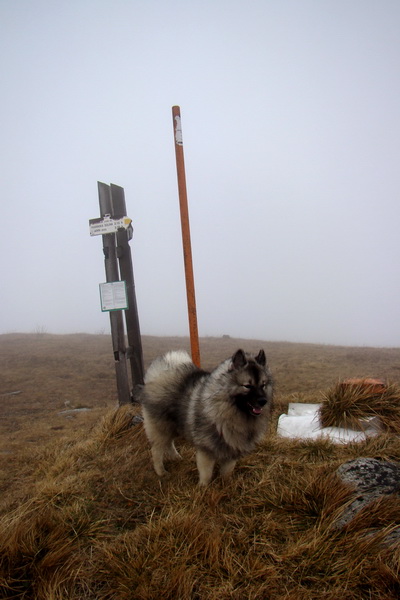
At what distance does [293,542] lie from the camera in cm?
271

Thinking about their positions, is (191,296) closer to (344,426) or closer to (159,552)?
(344,426)

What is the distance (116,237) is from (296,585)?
5673mm

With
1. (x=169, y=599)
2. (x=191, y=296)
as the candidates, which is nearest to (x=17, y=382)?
(x=191, y=296)

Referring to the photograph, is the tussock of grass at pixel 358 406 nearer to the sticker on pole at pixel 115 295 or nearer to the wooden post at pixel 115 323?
the wooden post at pixel 115 323

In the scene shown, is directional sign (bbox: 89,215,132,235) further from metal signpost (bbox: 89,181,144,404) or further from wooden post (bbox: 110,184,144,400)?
wooden post (bbox: 110,184,144,400)

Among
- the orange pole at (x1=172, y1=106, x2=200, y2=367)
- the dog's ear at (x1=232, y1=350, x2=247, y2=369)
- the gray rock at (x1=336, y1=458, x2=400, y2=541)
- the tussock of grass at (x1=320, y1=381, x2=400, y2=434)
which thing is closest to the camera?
the gray rock at (x1=336, y1=458, x2=400, y2=541)

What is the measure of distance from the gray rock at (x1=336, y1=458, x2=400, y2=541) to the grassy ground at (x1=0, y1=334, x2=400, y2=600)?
9 centimetres

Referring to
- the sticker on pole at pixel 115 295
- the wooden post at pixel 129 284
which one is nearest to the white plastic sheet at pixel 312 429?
the wooden post at pixel 129 284

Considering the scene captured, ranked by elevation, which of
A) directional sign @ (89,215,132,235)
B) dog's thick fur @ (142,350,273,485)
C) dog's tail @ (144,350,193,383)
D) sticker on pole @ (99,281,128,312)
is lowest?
dog's thick fur @ (142,350,273,485)

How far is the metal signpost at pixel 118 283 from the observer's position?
6566 mm

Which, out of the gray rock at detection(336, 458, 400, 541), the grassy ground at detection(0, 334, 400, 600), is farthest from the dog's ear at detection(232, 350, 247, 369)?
the gray rock at detection(336, 458, 400, 541)

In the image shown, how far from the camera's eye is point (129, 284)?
6.81 metres

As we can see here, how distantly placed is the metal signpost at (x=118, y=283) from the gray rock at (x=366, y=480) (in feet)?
12.9

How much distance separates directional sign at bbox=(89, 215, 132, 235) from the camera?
21.4 feet
